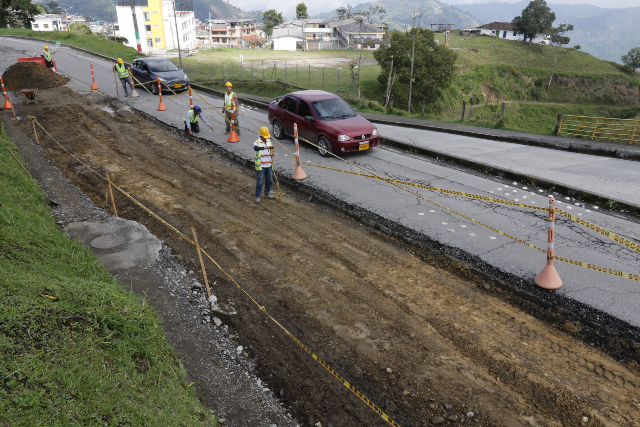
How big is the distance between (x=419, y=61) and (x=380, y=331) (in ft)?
146

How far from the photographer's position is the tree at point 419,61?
44.8 meters

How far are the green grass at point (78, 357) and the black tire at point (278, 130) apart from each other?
997 centimetres

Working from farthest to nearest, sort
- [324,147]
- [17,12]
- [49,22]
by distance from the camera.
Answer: [49,22], [17,12], [324,147]

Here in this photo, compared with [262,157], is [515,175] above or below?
below

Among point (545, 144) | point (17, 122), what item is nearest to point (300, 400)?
point (545, 144)

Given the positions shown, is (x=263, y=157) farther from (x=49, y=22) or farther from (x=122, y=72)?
(x=49, y=22)

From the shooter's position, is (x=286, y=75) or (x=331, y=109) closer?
(x=331, y=109)

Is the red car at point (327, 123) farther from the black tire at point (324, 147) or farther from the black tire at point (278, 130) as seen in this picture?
the black tire at point (278, 130)

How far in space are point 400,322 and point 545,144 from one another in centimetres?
1303

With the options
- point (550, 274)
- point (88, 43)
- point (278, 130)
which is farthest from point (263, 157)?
point (88, 43)

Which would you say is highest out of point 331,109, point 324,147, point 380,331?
point 331,109

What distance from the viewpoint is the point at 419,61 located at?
1775 inches

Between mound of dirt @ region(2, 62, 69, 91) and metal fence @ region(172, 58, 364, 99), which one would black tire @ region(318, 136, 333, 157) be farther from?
metal fence @ region(172, 58, 364, 99)

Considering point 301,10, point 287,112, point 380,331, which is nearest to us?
point 380,331
